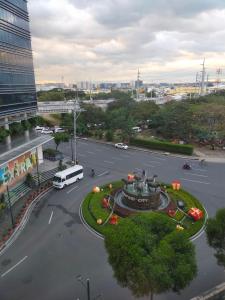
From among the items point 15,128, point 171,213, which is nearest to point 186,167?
point 171,213

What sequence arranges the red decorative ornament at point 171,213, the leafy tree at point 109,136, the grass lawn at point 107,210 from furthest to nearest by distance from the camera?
the leafy tree at point 109,136 < the red decorative ornament at point 171,213 < the grass lawn at point 107,210

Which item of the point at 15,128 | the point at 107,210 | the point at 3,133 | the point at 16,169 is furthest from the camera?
the point at 15,128

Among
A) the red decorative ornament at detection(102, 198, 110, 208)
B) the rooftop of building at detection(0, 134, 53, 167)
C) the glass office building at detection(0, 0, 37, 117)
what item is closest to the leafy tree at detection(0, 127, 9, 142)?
the rooftop of building at detection(0, 134, 53, 167)

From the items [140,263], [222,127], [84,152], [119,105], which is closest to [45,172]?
[84,152]

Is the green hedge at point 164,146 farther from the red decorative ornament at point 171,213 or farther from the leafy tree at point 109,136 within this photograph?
the red decorative ornament at point 171,213

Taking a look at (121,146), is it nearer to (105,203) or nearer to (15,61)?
(105,203)

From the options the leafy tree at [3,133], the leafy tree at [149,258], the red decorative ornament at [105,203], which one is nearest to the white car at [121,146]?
the red decorative ornament at [105,203]
